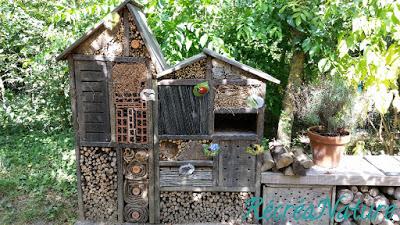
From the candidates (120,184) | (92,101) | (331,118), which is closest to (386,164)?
(331,118)

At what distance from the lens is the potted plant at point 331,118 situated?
366 cm

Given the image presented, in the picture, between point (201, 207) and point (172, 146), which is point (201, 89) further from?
point (201, 207)

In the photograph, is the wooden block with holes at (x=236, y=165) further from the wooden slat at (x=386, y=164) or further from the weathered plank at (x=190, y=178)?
the wooden slat at (x=386, y=164)

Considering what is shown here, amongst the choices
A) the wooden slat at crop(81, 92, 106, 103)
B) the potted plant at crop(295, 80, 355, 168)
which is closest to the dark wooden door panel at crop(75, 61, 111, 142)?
the wooden slat at crop(81, 92, 106, 103)

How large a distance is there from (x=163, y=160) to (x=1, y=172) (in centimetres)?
281

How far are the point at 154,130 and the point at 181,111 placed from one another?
0.34 m

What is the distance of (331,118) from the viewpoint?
12.1ft

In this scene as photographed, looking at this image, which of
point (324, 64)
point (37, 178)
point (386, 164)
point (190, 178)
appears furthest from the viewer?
point (37, 178)

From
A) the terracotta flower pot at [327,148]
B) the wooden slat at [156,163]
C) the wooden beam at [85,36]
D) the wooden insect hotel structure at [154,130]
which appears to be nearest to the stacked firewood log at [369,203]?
the terracotta flower pot at [327,148]

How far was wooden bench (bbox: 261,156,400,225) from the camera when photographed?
3561 mm

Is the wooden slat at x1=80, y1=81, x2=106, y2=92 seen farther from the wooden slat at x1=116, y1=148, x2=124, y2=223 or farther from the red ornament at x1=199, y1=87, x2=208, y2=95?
the red ornament at x1=199, y1=87, x2=208, y2=95

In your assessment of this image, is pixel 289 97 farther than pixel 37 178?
Yes

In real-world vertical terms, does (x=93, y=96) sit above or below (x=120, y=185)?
above

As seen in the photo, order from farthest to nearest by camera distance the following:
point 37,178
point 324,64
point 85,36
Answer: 1. point 37,178
2. point 324,64
3. point 85,36
